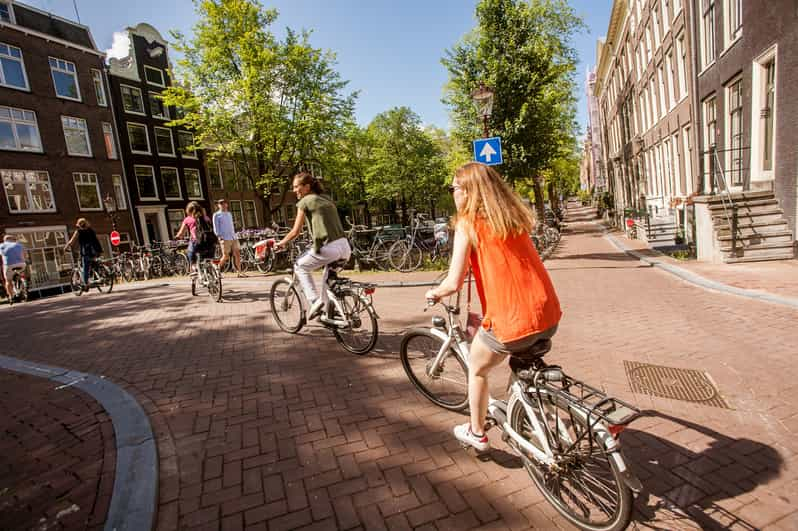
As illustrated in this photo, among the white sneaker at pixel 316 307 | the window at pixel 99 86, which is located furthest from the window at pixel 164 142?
the white sneaker at pixel 316 307

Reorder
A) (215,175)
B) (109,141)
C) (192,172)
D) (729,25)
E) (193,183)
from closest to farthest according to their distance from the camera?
1. (729,25)
2. (109,141)
3. (192,172)
4. (193,183)
5. (215,175)

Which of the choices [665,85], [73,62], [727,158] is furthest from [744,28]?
[73,62]

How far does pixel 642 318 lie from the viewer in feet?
17.8

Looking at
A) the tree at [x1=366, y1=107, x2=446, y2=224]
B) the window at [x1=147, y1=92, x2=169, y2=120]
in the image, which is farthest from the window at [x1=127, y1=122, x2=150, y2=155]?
the tree at [x1=366, y1=107, x2=446, y2=224]

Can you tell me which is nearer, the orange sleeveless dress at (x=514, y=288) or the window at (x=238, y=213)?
the orange sleeveless dress at (x=514, y=288)

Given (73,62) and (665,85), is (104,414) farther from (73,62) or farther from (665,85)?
(73,62)

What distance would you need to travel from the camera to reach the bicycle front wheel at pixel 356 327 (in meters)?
4.56

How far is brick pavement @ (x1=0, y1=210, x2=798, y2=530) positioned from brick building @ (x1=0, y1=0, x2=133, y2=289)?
18.5m

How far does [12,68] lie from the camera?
21547 mm

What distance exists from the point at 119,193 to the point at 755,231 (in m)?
30.8

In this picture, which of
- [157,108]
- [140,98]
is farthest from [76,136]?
[157,108]

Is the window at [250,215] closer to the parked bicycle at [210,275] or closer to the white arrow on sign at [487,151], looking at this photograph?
the parked bicycle at [210,275]

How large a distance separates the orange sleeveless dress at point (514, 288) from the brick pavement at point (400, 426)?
3.28 ft

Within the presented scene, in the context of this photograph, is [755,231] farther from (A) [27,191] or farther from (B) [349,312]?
(A) [27,191]
